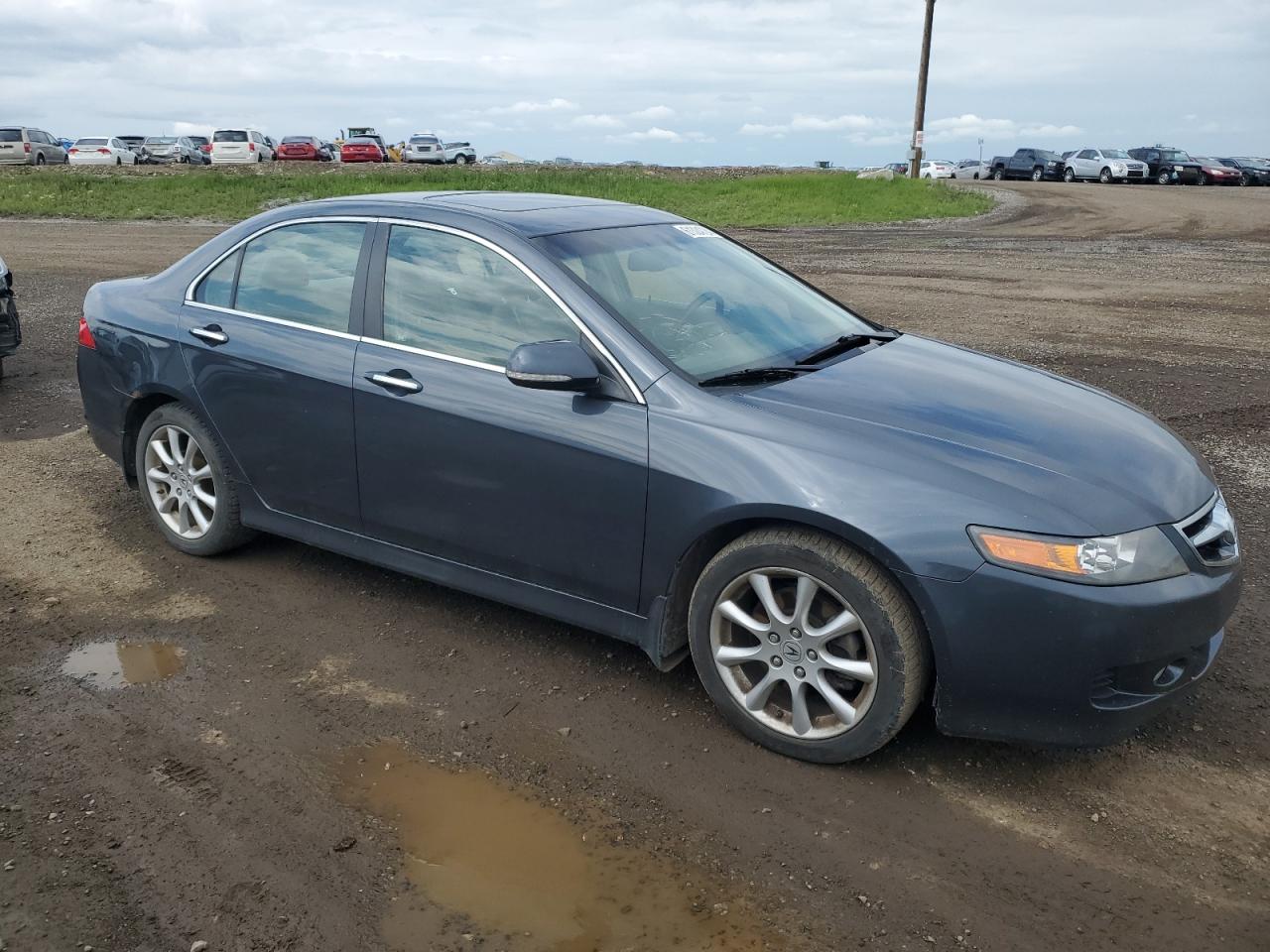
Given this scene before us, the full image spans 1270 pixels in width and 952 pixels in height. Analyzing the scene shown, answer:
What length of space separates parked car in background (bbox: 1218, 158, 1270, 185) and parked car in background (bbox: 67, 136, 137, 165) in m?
45.1

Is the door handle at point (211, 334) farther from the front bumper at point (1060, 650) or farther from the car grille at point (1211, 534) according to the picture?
the car grille at point (1211, 534)

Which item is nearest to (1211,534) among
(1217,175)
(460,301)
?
(460,301)

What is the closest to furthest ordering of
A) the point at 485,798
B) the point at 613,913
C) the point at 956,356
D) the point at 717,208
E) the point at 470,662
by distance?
the point at 613,913 < the point at 485,798 < the point at 470,662 < the point at 956,356 < the point at 717,208

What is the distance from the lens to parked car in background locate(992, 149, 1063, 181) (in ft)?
155

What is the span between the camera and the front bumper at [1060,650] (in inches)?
124

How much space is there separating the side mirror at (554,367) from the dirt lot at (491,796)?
1.15m

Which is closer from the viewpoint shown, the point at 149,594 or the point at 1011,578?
the point at 1011,578

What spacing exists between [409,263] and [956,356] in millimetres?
2266

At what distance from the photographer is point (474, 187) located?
29.1 meters

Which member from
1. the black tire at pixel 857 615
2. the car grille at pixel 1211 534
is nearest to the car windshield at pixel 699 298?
the black tire at pixel 857 615

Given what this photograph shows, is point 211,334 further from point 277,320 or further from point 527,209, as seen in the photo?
point 527,209

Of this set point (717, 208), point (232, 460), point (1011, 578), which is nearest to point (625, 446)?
point (1011, 578)

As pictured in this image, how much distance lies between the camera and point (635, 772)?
11.7ft

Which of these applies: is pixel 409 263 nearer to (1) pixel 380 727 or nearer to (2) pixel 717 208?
(1) pixel 380 727
